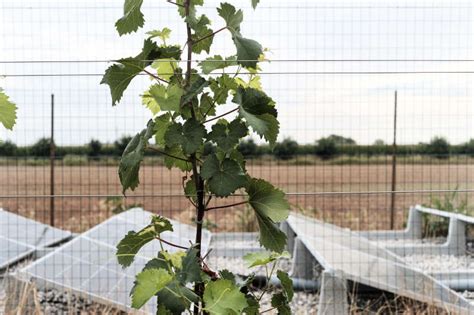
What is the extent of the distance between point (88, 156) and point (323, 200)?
1772mm

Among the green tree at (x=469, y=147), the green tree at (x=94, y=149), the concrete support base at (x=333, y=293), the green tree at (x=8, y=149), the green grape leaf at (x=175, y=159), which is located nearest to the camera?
the green grape leaf at (x=175, y=159)

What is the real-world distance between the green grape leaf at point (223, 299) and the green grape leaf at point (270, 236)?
167 millimetres

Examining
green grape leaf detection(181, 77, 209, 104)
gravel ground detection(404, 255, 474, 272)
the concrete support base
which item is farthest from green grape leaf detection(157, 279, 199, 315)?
gravel ground detection(404, 255, 474, 272)

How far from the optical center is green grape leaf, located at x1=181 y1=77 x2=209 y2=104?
4.79ft

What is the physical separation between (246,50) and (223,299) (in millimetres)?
567

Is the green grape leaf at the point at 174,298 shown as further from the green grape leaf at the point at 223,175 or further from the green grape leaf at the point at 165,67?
the green grape leaf at the point at 165,67

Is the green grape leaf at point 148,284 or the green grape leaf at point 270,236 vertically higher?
the green grape leaf at point 270,236

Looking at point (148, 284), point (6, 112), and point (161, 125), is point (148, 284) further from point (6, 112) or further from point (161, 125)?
point (6, 112)

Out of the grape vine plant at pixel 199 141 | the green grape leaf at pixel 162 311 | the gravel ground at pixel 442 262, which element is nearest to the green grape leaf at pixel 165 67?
the grape vine plant at pixel 199 141

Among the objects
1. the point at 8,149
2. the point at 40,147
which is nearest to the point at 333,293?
the point at 40,147

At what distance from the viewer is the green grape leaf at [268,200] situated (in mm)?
1526

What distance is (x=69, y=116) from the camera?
4.19 meters

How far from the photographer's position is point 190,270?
4.71ft

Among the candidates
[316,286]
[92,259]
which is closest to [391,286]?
[316,286]
